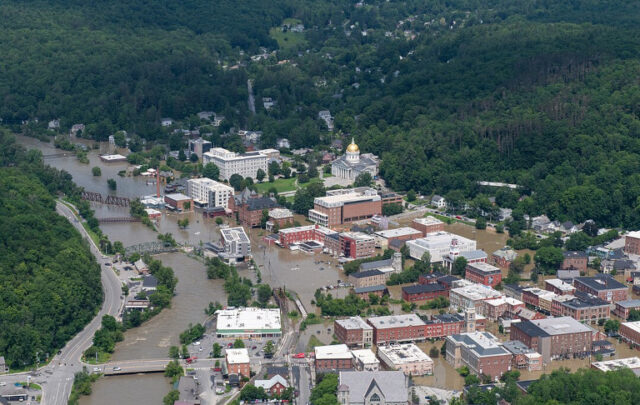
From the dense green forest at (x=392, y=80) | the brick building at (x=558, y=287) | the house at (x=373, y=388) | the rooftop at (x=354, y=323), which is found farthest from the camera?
the dense green forest at (x=392, y=80)

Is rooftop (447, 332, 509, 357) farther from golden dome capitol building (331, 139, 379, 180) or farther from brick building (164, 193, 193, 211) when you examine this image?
golden dome capitol building (331, 139, 379, 180)

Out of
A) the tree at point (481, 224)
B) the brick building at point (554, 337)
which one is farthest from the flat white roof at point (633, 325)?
the tree at point (481, 224)

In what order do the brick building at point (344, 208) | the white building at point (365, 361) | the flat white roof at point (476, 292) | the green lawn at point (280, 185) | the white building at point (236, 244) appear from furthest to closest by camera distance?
the green lawn at point (280, 185), the brick building at point (344, 208), the white building at point (236, 244), the flat white roof at point (476, 292), the white building at point (365, 361)

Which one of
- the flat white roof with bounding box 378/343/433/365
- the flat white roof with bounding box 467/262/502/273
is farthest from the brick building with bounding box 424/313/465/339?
the flat white roof with bounding box 467/262/502/273

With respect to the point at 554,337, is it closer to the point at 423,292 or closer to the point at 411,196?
the point at 423,292

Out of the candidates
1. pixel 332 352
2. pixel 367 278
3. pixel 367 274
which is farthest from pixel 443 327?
pixel 367 274

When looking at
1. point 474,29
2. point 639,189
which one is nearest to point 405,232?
point 639,189

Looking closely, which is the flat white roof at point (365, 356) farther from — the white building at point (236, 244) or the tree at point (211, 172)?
the tree at point (211, 172)
